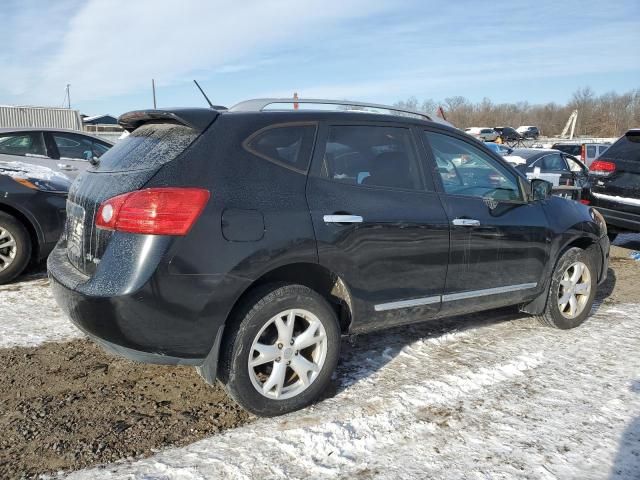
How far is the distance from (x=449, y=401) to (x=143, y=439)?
5.84 ft

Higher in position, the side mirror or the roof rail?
the roof rail

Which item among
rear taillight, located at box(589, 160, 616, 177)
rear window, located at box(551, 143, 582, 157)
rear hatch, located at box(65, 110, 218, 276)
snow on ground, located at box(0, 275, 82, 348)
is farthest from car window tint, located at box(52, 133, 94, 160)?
rear window, located at box(551, 143, 582, 157)

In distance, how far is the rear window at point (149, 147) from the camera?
2.94 metres

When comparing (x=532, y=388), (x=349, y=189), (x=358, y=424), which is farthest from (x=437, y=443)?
(x=349, y=189)

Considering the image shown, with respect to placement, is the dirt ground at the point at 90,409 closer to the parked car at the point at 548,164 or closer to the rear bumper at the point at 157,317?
the rear bumper at the point at 157,317

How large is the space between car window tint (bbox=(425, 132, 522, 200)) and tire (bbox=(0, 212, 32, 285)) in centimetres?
422

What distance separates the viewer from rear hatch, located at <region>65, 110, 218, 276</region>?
290 cm

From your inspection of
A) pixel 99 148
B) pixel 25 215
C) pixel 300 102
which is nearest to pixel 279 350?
pixel 300 102

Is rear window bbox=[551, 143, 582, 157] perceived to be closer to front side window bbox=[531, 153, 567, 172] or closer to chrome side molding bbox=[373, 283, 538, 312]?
front side window bbox=[531, 153, 567, 172]

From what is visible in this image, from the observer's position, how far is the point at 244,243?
2.85 m

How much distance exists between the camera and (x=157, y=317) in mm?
2705

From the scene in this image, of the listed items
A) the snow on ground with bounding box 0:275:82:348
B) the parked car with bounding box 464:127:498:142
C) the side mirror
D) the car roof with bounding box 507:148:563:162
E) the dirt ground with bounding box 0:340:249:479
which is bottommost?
the dirt ground with bounding box 0:340:249:479

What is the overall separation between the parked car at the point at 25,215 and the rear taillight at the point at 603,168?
6942mm

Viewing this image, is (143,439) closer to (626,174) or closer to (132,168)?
(132,168)
